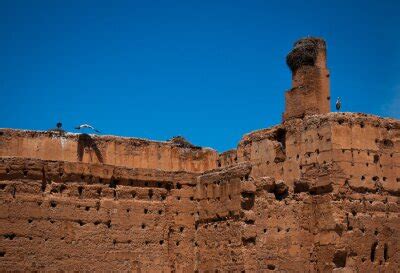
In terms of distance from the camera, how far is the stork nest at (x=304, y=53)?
2847 centimetres

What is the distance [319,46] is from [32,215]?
12.6 meters

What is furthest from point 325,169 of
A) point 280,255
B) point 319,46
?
point 319,46

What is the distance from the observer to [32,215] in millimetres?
22922

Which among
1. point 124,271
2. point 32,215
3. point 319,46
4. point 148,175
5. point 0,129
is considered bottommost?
point 124,271

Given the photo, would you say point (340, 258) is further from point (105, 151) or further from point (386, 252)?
point (105, 151)

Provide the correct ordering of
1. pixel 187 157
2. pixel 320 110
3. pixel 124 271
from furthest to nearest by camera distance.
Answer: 1. pixel 187 157
2. pixel 320 110
3. pixel 124 271

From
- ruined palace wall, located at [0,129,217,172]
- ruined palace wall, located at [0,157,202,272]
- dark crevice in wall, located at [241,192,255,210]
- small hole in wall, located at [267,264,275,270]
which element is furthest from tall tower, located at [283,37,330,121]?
small hole in wall, located at [267,264,275,270]

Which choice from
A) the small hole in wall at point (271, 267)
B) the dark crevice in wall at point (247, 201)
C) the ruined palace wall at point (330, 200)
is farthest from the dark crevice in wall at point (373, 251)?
the dark crevice in wall at point (247, 201)

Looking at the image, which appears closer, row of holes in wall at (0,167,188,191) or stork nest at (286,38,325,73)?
row of holes in wall at (0,167,188,191)

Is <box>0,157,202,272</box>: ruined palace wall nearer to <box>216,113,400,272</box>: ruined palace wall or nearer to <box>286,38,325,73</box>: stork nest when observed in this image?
<box>216,113,400,272</box>: ruined palace wall

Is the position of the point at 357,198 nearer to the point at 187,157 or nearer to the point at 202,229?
the point at 202,229

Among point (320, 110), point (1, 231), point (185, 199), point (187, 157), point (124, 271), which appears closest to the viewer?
point (1, 231)

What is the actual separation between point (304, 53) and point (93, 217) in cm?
1033

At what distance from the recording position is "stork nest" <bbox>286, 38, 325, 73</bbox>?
28469 mm
